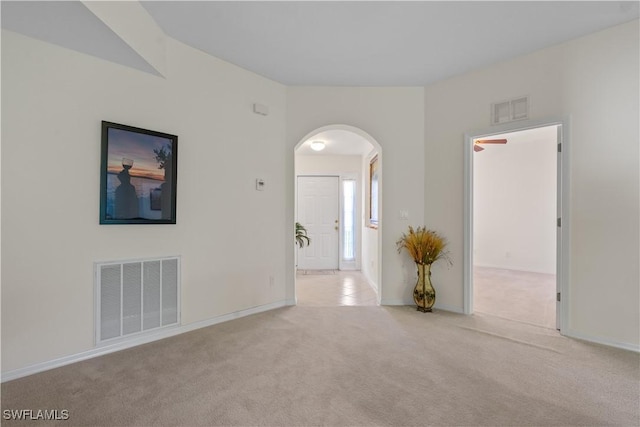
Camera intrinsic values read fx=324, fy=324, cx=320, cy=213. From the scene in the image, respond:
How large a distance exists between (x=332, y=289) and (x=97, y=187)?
10.9 feet

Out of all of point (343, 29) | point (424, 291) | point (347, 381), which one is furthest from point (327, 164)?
point (347, 381)

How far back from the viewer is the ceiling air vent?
3.22 m

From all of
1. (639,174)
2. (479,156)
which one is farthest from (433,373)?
(479,156)

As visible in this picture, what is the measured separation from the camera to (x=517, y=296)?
14.5 feet

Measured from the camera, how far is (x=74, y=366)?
7.73 ft

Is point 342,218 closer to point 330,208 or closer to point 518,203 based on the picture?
point 330,208

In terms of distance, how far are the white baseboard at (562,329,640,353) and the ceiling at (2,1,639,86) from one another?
265cm

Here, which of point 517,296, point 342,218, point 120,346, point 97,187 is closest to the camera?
point 97,187

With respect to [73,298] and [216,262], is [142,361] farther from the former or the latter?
[216,262]

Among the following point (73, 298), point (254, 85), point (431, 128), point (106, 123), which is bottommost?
point (73, 298)

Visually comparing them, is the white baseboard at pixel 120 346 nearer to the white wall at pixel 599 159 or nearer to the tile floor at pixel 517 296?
the tile floor at pixel 517 296

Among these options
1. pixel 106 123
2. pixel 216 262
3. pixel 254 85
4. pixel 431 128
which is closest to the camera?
pixel 106 123

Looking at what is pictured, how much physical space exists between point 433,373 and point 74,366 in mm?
2577

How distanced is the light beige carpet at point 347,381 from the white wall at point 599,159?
361 mm
